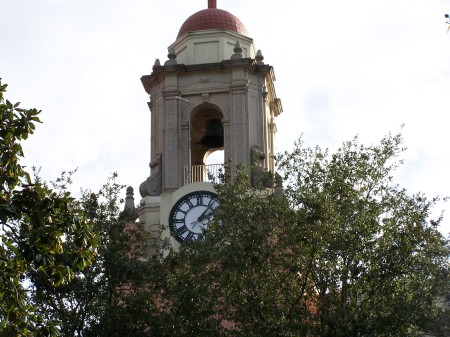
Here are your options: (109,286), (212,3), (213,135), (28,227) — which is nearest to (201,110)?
(213,135)

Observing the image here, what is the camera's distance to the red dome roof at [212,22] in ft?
123

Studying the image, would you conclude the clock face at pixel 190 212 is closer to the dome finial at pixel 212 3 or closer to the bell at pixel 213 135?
the bell at pixel 213 135

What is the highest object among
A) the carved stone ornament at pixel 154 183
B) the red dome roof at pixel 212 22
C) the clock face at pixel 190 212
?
the red dome roof at pixel 212 22

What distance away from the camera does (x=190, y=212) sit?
32781mm

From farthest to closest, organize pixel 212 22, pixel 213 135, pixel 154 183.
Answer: pixel 213 135 < pixel 212 22 < pixel 154 183

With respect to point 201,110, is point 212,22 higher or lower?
higher

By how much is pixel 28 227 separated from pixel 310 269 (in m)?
9.02

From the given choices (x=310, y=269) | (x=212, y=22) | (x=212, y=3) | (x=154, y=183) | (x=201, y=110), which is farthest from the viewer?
(x=212, y=3)

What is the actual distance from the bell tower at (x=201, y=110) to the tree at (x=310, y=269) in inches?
361

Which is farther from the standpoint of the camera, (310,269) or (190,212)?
(190,212)

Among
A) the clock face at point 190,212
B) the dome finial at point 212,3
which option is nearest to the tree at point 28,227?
the clock face at point 190,212

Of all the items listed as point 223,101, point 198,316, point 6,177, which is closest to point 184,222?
point 223,101

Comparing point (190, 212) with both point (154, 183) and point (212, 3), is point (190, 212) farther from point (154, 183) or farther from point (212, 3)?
point (212, 3)

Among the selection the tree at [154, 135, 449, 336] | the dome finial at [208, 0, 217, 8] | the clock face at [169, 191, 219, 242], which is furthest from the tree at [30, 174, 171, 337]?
the dome finial at [208, 0, 217, 8]
